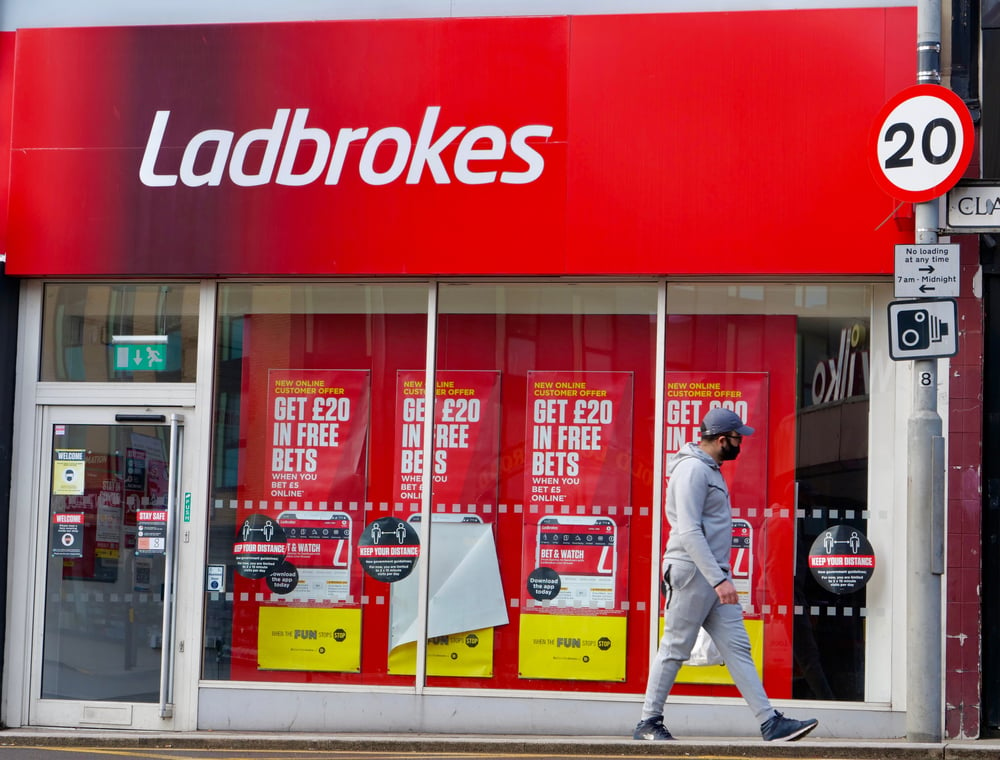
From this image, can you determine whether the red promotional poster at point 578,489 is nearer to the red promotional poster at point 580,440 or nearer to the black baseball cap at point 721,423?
the red promotional poster at point 580,440

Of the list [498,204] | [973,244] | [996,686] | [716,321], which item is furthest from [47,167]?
[996,686]

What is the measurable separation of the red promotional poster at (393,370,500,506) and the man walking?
6.80 feet

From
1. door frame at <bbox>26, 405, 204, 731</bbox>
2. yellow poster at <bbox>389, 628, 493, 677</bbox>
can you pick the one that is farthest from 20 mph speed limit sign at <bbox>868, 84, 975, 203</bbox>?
door frame at <bbox>26, 405, 204, 731</bbox>

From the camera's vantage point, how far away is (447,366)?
1014cm

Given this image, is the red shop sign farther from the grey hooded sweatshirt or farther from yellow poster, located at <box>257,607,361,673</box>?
yellow poster, located at <box>257,607,361,673</box>

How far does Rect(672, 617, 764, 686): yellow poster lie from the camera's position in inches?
377

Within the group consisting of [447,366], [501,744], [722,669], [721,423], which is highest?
[447,366]

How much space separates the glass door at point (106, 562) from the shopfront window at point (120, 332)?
0.31 metres

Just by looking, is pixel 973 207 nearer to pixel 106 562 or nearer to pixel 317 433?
pixel 317 433

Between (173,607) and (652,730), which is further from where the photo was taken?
(173,607)

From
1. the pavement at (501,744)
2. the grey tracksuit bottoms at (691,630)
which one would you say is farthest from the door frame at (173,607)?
the grey tracksuit bottoms at (691,630)

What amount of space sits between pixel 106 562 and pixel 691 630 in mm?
4611

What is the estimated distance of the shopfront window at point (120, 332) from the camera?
10312mm

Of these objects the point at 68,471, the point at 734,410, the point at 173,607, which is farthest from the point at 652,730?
the point at 68,471
